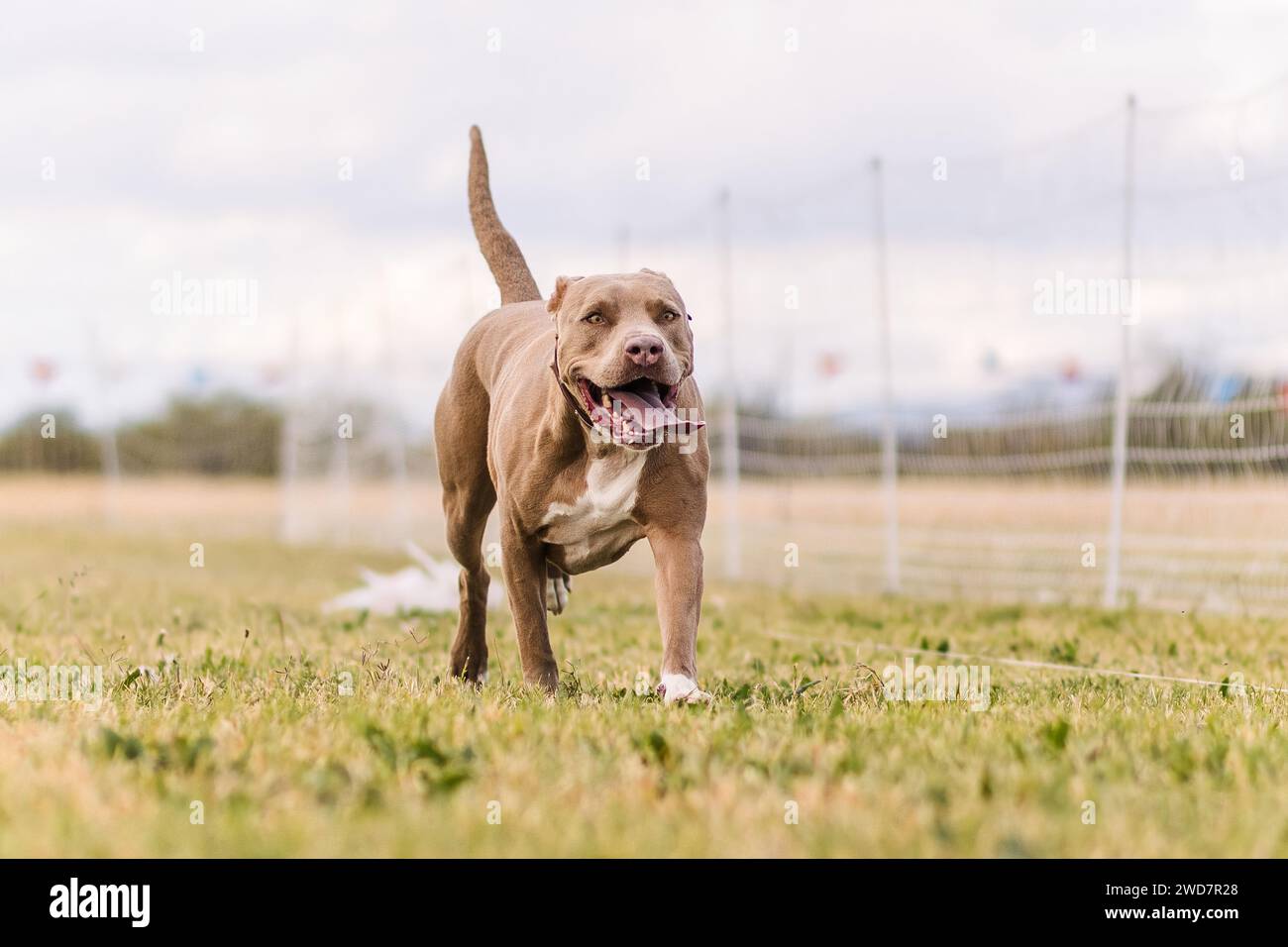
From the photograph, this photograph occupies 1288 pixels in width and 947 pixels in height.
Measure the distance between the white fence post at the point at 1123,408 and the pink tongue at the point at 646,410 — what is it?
6.13 m

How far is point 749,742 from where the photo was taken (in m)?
3.93

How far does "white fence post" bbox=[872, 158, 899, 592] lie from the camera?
12.2 m

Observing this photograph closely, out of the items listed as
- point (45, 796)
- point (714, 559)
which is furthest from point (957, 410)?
point (45, 796)

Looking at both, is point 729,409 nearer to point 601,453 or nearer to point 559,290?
point 559,290

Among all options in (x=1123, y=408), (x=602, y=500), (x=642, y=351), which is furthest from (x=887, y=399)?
(x=642, y=351)

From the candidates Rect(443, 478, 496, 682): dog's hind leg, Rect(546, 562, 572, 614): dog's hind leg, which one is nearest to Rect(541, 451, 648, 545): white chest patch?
Rect(546, 562, 572, 614): dog's hind leg

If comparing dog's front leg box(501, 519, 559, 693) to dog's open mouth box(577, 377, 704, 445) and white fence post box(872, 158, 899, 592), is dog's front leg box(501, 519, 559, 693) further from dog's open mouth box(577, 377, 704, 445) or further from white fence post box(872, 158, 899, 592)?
white fence post box(872, 158, 899, 592)

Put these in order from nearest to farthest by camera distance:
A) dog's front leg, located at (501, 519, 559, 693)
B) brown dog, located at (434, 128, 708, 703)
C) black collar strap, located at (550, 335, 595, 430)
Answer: brown dog, located at (434, 128, 708, 703), black collar strap, located at (550, 335, 595, 430), dog's front leg, located at (501, 519, 559, 693)

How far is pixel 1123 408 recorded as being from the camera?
33.7 feet

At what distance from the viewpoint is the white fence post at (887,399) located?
12.2 metres

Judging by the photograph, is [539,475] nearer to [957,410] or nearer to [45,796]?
[45,796]

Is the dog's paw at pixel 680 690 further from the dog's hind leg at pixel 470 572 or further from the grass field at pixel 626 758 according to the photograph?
the dog's hind leg at pixel 470 572

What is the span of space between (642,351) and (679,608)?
2.99 feet

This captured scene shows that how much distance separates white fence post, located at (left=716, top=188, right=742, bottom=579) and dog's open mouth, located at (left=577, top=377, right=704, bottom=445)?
9.88 meters
